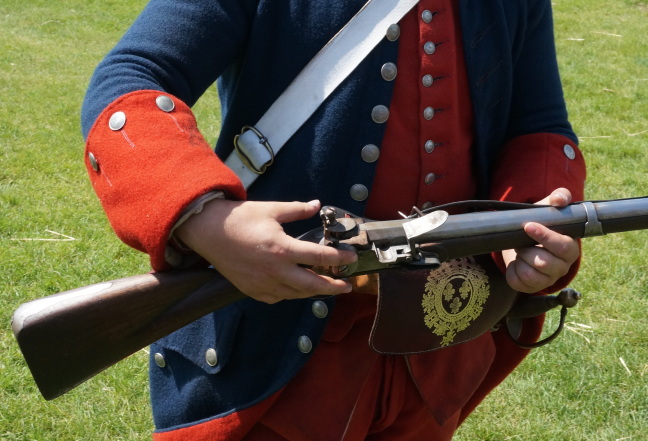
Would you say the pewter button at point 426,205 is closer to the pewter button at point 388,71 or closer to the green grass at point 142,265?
the pewter button at point 388,71

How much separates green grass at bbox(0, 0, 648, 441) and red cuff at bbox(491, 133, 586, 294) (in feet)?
5.14

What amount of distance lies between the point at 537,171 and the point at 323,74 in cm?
60

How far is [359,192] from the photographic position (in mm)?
1723

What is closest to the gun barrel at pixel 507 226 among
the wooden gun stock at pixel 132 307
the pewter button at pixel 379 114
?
the wooden gun stock at pixel 132 307

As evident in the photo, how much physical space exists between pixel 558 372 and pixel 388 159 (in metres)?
2.21

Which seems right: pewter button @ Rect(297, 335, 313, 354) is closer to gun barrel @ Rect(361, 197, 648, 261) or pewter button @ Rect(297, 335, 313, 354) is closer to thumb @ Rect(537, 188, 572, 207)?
gun barrel @ Rect(361, 197, 648, 261)

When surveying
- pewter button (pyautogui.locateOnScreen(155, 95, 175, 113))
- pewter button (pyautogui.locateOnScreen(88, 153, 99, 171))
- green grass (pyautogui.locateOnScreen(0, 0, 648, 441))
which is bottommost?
green grass (pyautogui.locateOnScreen(0, 0, 648, 441))

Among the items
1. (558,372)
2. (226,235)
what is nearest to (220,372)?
(226,235)

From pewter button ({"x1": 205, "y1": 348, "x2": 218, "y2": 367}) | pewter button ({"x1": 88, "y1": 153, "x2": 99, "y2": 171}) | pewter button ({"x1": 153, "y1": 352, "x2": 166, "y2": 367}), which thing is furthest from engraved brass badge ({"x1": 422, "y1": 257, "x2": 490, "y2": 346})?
pewter button ({"x1": 88, "y1": 153, "x2": 99, "y2": 171})

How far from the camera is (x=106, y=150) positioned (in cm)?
148

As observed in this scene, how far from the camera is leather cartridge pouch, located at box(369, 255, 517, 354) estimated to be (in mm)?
1703

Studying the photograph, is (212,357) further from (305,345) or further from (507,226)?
(507,226)

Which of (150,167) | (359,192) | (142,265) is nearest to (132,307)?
(150,167)

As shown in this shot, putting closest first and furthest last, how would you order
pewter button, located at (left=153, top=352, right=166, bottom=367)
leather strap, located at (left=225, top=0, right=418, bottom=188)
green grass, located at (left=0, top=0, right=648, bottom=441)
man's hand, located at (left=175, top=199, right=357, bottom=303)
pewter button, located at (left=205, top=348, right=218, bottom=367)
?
man's hand, located at (left=175, top=199, right=357, bottom=303) < leather strap, located at (left=225, top=0, right=418, bottom=188) < pewter button, located at (left=205, top=348, right=218, bottom=367) < pewter button, located at (left=153, top=352, right=166, bottom=367) < green grass, located at (left=0, top=0, right=648, bottom=441)
